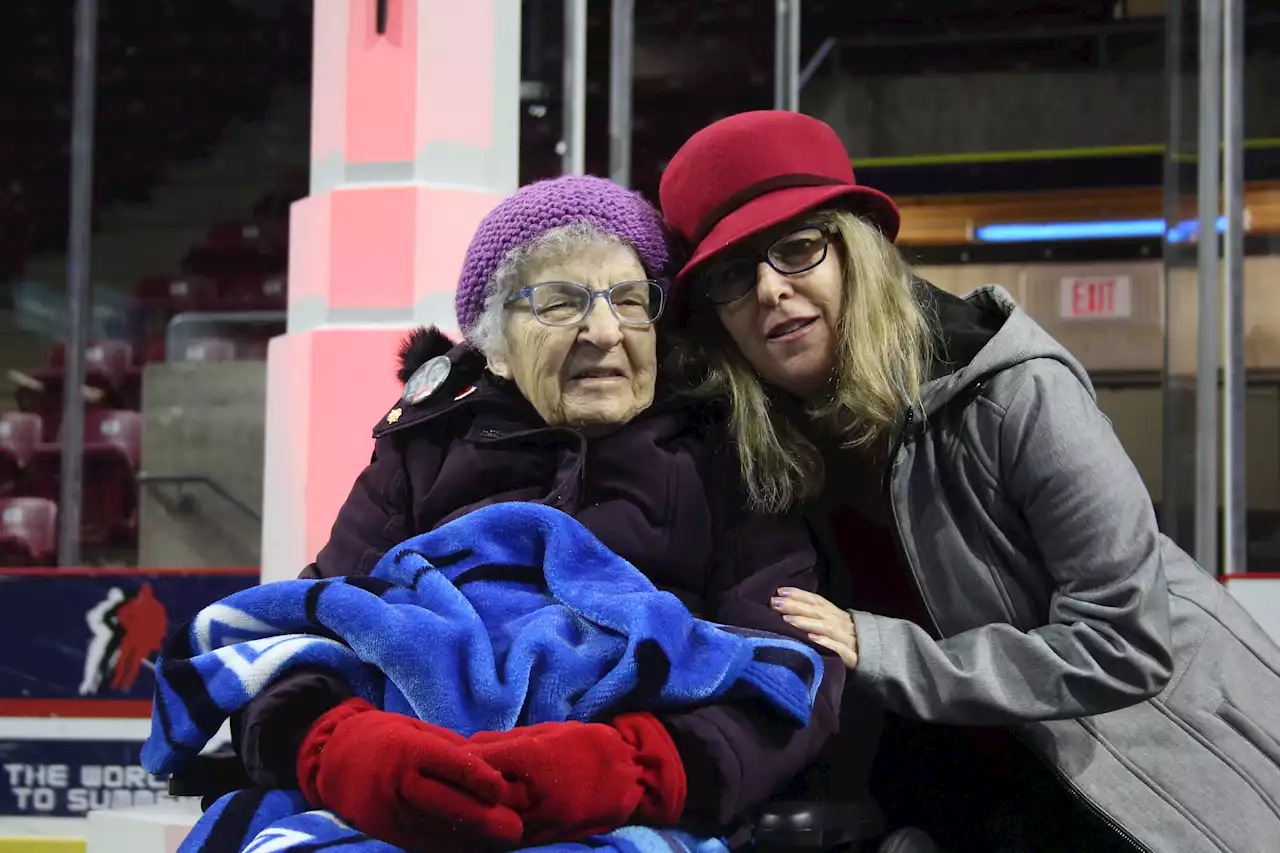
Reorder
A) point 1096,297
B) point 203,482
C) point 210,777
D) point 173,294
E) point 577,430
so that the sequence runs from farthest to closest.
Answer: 1. point 1096,297
2. point 173,294
3. point 203,482
4. point 577,430
5. point 210,777

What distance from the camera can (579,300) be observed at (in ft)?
5.25

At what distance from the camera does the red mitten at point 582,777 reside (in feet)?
3.79

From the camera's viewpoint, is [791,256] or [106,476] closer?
[791,256]

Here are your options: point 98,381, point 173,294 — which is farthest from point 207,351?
point 173,294

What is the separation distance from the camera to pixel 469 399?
1.66 metres

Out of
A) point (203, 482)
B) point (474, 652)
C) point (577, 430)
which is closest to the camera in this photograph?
point (474, 652)

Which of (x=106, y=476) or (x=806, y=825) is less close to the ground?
(x=106, y=476)

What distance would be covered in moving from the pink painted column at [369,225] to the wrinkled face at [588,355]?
814 mm

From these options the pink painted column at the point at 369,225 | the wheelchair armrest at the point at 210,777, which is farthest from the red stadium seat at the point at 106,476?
the wheelchair armrest at the point at 210,777

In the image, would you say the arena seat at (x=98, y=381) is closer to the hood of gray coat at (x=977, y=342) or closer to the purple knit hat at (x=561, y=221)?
the purple knit hat at (x=561, y=221)

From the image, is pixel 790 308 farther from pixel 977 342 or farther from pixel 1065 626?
pixel 1065 626

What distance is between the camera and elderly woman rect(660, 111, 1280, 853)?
1.42 m

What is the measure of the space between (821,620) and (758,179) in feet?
1.89

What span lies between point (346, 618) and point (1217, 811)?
105cm
